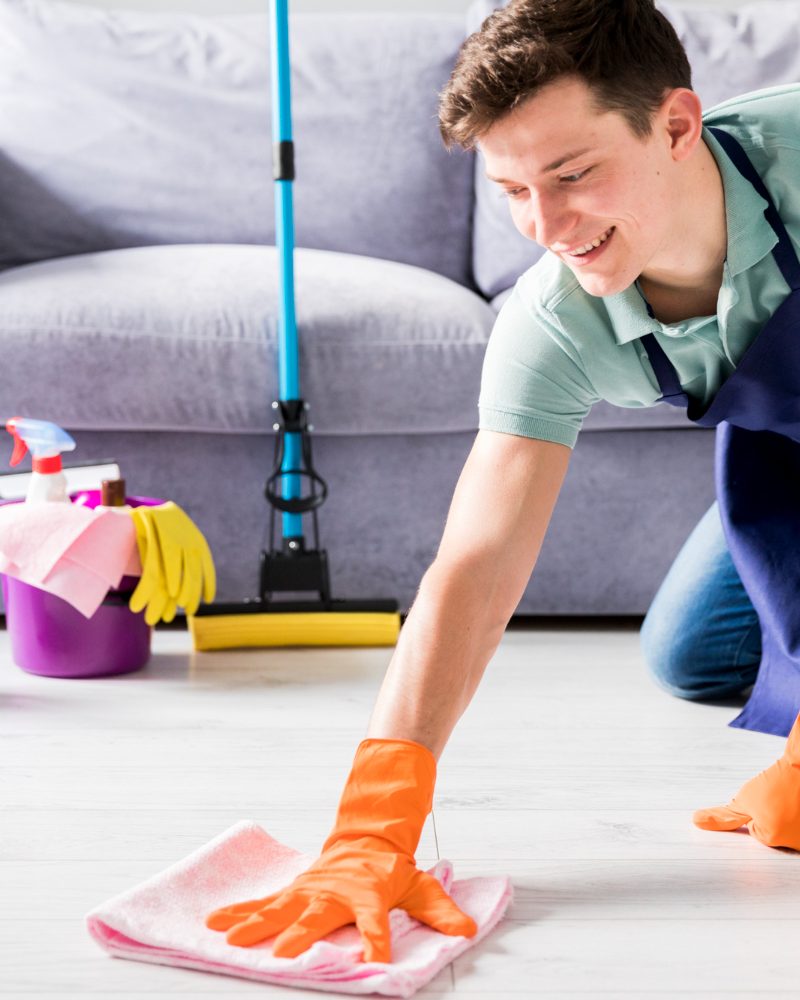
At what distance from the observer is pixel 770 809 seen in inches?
49.4

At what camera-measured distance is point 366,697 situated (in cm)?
176

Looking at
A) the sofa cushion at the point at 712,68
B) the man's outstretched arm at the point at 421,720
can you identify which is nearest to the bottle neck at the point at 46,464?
the man's outstretched arm at the point at 421,720

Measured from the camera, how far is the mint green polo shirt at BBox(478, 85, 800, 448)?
1.23 metres

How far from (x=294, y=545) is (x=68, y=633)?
389 millimetres

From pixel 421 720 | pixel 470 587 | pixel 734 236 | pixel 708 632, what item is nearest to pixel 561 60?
pixel 734 236

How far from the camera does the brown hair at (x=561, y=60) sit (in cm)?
108

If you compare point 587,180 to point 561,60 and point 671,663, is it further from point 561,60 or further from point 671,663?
point 671,663

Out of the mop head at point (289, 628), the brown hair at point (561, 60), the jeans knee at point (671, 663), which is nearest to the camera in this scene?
the brown hair at point (561, 60)

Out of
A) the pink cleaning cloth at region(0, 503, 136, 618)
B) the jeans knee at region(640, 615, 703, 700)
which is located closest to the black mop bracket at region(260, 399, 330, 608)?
the pink cleaning cloth at region(0, 503, 136, 618)

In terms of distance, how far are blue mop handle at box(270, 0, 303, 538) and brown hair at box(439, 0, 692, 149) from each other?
2.98 ft

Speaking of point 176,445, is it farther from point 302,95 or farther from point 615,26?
point 615,26

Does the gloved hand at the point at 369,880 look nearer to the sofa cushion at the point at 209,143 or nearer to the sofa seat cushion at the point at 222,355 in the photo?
the sofa seat cushion at the point at 222,355

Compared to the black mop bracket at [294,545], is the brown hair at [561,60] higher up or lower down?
higher up

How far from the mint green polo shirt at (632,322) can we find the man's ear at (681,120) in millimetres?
61
